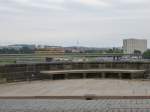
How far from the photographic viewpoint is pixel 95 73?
2438 centimetres

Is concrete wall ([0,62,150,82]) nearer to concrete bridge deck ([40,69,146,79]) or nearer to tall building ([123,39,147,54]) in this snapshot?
concrete bridge deck ([40,69,146,79])

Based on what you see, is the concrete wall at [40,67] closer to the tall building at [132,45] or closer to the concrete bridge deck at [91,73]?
the concrete bridge deck at [91,73]

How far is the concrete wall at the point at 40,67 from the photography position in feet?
71.9

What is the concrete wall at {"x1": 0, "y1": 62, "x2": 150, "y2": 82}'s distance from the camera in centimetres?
2192

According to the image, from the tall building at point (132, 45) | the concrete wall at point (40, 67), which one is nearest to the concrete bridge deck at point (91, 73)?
the concrete wall at point (40, 67)

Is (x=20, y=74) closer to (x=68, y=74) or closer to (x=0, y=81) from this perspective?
(x=0, y=81)

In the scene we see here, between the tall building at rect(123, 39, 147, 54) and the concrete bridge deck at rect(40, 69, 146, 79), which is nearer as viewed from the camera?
the concrete bridge deck at rect(40, 69, 146, 79)

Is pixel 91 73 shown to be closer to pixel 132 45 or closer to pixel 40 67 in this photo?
pixel 40 67

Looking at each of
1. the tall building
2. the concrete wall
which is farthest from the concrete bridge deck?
the tall building

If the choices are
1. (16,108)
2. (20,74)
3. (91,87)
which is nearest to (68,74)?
(20,74)

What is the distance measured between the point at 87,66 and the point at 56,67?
1902 mm

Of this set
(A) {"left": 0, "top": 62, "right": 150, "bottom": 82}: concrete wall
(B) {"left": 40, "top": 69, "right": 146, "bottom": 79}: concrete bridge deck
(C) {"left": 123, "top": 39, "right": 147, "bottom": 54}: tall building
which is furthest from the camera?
(C) {"left": 123, "top": 39, "right": 147, "bottom": 54}: tall building

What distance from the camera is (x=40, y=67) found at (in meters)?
23.9

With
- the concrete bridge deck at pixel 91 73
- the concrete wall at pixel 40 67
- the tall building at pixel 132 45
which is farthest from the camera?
the tall building at pixel 132 45
